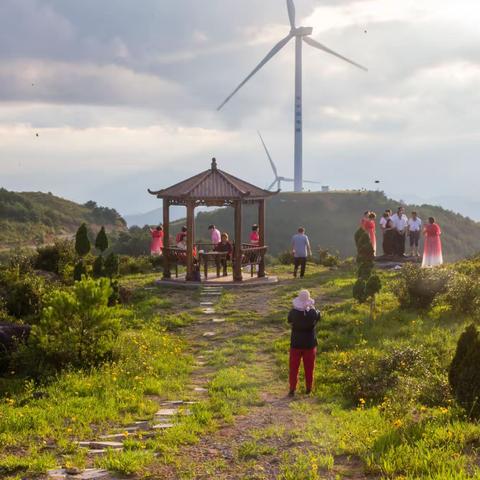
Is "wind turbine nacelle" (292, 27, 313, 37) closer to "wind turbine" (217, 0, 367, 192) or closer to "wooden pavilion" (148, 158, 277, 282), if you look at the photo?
"wind turbine" (217, 0, 367, 192)

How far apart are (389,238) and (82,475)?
22.0 meters

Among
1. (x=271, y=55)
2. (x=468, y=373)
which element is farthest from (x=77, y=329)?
(x=271, y=55)

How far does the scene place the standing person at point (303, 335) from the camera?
10.5m

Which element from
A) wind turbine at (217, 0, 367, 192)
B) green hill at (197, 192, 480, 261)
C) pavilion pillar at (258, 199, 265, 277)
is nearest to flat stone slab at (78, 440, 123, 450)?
pavilion pillar at (258, 199, 265, 277)

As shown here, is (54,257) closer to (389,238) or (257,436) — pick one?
(389,238)

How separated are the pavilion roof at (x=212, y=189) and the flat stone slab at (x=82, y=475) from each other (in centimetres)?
1597

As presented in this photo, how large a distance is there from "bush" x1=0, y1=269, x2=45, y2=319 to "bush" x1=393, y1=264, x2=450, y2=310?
971cm

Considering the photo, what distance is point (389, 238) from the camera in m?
27.2

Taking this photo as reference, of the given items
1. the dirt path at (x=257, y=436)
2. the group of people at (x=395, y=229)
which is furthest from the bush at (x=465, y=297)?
the group of people at (x=395, y=229)

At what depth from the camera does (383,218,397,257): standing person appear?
88.2 ft

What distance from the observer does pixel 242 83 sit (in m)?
60.2

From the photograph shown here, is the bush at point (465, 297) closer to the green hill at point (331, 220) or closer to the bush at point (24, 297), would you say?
the bush at point (24, 297)

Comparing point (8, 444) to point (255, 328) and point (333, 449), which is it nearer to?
point (333, 449)

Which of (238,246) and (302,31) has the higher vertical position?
Result: (302,31)
